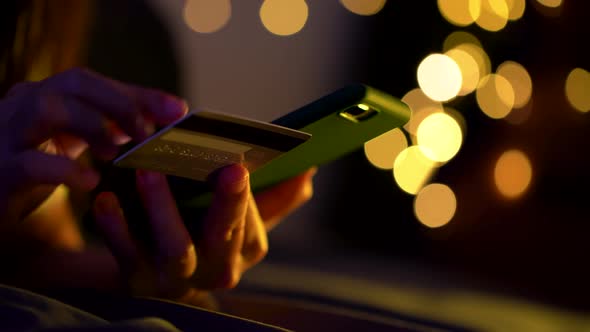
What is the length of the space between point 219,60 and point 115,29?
89cm

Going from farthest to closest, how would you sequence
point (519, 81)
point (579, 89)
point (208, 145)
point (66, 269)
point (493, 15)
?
point (493, 15), point (519, 81), point (579, 89), point (66, 269), point (208, 145)

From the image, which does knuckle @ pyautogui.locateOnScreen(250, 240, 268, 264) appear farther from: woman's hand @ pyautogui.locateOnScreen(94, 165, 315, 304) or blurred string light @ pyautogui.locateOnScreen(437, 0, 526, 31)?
blurred string light @ pyautogui.locateOnScreen(437, 0, 526, 31)

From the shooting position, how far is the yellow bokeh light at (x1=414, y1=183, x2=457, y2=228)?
2.86m

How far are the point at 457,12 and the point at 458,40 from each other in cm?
13

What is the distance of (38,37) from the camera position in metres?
1.21

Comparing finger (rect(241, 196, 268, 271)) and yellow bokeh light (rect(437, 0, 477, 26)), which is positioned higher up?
yellow bokeh light (rect(437, 0, 477, 26))

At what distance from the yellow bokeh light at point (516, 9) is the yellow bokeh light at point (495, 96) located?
0.23 m

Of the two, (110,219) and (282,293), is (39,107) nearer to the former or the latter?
(110,219)

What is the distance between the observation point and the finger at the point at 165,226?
0.65 m

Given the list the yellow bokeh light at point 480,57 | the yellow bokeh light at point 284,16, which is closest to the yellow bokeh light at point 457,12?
the yellow bokeh light at point 480,57

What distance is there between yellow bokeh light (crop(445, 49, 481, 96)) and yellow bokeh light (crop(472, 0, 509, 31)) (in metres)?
0.14

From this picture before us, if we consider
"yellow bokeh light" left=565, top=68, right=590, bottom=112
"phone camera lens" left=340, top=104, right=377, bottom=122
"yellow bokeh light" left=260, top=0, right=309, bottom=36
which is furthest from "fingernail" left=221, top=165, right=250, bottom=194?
"yellow bokeh light" left=260, top=0, right=309, bottom=36

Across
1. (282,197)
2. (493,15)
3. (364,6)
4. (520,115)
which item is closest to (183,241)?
(282,197)

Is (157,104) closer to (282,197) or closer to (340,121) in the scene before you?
(340,121)
